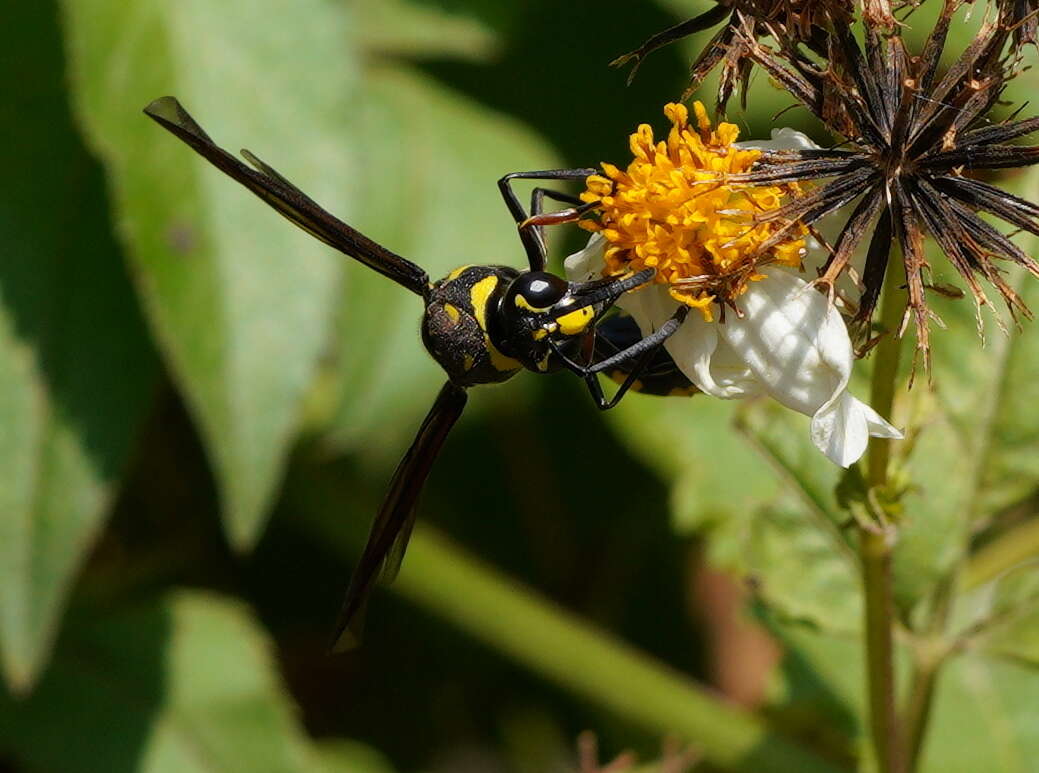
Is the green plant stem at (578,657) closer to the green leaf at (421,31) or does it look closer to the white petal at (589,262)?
the green leaf at (421,31)

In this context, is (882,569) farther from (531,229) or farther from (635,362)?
(531,229)

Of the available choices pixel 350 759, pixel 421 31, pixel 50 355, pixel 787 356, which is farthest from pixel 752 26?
pixel 350 759

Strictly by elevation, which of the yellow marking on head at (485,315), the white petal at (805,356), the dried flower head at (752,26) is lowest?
the yellow marking on head at (485,315)

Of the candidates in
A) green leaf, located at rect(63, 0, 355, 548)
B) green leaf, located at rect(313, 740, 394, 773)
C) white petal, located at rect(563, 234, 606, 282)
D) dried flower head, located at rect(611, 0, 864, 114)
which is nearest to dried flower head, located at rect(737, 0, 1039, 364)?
dried flower head, located at rect(611, 0, 864, 114)

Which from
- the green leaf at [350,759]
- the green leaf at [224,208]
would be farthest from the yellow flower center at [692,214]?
the green leaf at [350,759]

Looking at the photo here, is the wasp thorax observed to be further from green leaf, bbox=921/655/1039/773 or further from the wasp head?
green leaf, bbox=921/655/1039/773
